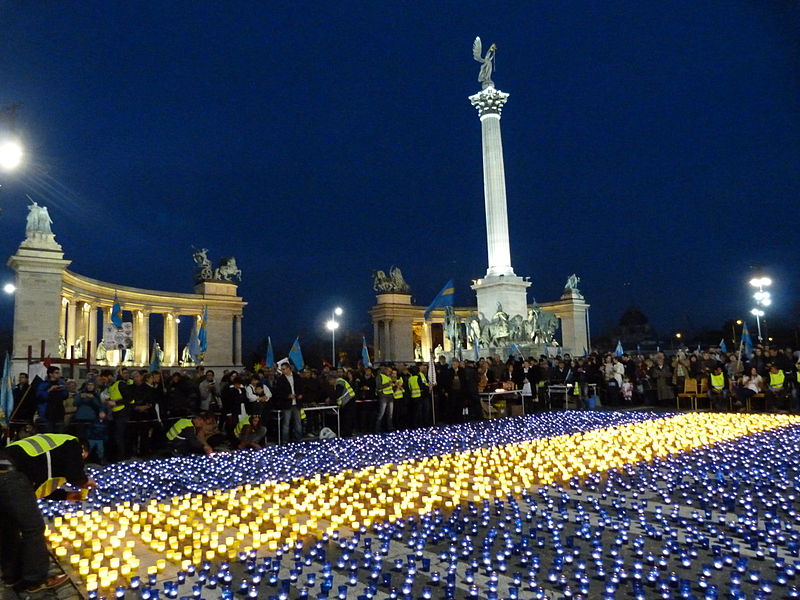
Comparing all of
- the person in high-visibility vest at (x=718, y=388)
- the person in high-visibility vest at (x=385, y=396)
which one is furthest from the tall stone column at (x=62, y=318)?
the person in high-visibility vest at (x=718, y=388)

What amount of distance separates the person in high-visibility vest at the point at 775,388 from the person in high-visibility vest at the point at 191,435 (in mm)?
16371

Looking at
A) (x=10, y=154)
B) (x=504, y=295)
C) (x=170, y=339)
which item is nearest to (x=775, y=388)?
(x=504, y=295)

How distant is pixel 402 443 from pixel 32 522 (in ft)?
30.4

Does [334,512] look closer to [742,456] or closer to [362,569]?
[362,569]

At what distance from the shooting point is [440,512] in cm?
760

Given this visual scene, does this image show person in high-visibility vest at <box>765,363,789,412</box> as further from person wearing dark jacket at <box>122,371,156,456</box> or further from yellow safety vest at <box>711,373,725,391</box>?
person wearing dark jacket at <box>122,371,156,456</box>

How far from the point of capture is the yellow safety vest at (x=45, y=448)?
5.37m

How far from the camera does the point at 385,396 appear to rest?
1630cm

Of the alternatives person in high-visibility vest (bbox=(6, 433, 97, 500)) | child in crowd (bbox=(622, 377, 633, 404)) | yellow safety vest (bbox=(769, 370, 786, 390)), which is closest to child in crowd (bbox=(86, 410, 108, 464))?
person in high-visibility vest (bbox=(6, 433, 97, 500))

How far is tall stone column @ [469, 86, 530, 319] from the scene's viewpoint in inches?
1325

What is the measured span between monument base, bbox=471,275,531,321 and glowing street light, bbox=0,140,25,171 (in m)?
25.4

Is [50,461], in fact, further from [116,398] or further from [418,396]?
[418,396]

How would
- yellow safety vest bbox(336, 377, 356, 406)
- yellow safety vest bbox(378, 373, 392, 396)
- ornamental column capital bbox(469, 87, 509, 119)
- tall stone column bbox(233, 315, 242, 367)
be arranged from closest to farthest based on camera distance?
yellow safety vest bbox(336, 377, 356, 406) → yellow safety vest bbox(378, 373, 392, 396) → ornamental column capital bbox(469, 87, 509, 119) → tall stone column bbox(233, 315, 242, 367)

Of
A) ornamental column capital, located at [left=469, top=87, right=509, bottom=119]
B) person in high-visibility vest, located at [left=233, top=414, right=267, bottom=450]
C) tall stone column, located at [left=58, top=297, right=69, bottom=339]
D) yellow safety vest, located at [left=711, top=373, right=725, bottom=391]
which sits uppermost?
ornamental column capital, located at [left=469, top=87, right=509, bottom=119]
